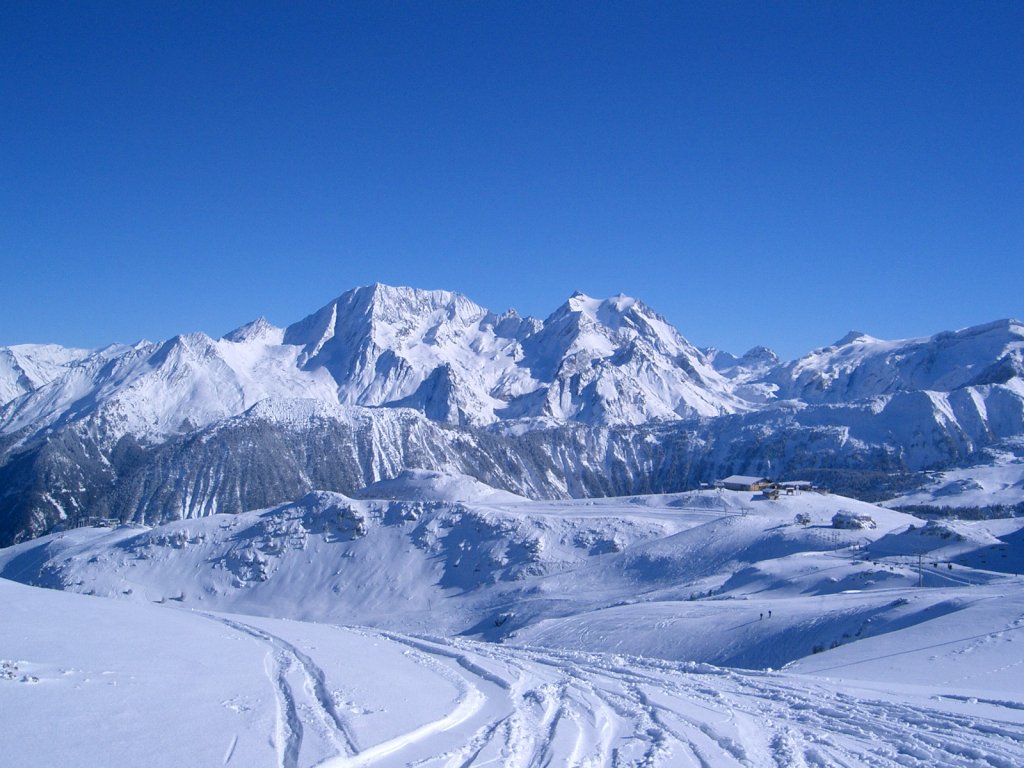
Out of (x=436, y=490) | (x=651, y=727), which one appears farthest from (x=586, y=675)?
(x=436, y=490)

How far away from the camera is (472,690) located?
65.6ft

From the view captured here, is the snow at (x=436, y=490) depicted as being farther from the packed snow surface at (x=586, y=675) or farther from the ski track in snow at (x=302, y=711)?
the ski track in snow at (x=302, y=711)

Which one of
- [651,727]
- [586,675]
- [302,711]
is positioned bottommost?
[586,675]

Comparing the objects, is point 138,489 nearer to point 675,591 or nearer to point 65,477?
point 65,477

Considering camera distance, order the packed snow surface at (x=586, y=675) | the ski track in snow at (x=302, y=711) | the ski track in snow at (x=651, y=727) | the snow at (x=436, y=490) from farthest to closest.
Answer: the snow at (x=436, y=490) → the packed snow surface at (x=586, y=675) → the ski track in snow at (x=651, y=727) → the ski track in snow at (x=302, y=711)

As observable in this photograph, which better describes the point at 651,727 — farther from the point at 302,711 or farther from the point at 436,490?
the point at 436,490

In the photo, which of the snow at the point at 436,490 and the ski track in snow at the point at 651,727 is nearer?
the ski track in snow at the point at 651,727

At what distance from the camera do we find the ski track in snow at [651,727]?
13625mm

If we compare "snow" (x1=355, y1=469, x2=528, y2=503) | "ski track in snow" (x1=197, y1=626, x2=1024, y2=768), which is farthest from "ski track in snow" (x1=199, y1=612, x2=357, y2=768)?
"snow" (x1=355, y1=469, x2=528, y2=503)

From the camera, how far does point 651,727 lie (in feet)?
53.1

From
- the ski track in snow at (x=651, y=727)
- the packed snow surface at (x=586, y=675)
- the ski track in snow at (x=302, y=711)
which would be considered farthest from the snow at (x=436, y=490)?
the ski track in snow at (x=651, y=727)

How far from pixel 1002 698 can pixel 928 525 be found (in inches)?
2375

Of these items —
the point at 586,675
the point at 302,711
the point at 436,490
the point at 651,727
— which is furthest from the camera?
the point at 436,490

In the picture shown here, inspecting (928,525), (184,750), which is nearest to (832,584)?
(928,525)
